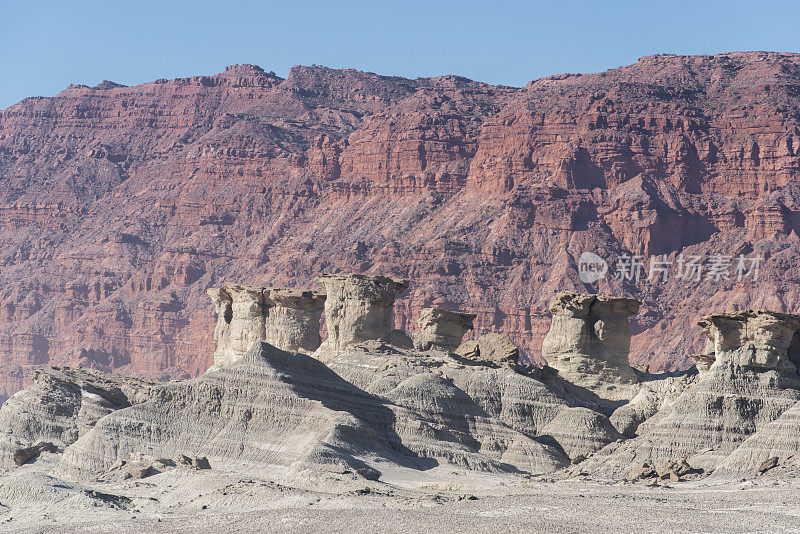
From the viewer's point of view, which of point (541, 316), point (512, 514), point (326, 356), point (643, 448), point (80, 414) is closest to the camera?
point (512, 514)

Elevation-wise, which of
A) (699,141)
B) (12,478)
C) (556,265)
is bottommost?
(12,478)

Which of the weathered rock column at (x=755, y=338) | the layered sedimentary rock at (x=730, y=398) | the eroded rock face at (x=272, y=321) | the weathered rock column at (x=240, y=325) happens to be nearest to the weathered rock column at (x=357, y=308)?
the eroded rock face at (x=272, y=321)

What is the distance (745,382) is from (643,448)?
545cm

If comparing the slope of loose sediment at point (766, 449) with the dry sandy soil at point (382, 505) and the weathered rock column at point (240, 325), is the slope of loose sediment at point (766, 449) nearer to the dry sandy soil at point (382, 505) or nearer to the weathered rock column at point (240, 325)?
the dry sandy soil at point (382, 505)

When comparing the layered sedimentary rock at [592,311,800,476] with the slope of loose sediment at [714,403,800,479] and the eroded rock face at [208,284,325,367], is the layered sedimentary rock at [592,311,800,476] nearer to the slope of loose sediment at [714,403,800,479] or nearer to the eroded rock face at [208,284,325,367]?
the slope of loose sediment at [714,403,800,479]

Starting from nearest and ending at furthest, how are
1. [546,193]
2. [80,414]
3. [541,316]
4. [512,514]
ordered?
[512,514]
[80,414]
[541,316]
[546,193]

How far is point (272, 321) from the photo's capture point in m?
92.7

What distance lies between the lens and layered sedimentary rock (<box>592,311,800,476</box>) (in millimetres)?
58688

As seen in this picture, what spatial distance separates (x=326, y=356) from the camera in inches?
3361

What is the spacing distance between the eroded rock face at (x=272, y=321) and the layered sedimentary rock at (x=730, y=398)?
32411 mm

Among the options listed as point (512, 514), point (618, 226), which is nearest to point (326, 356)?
point (512, 514)

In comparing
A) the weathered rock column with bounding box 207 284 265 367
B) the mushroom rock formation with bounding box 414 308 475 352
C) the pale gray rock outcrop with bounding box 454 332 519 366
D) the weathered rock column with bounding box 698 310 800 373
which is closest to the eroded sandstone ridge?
the weathered rock column with bounding box 698 310 800 373

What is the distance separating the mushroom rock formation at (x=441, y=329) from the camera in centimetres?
8962

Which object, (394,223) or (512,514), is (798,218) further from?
(512,514)
